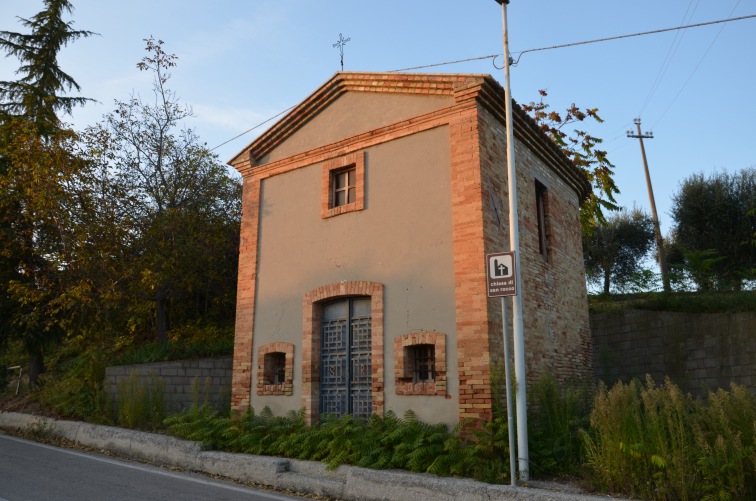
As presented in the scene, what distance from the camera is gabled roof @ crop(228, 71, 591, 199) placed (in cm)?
962

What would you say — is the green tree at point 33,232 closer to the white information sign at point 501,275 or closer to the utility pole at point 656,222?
the white information sign at point 501,275

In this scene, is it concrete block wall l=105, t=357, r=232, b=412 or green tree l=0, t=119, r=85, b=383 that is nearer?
concrete block wall l=105, t=357, r=232, b=412

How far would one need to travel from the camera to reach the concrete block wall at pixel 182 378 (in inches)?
516

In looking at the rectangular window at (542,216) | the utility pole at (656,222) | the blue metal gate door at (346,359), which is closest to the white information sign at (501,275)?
the blue metal gate door at (346,359)

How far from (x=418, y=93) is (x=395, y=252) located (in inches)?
115

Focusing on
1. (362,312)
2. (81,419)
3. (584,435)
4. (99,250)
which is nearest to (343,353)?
(362,312)

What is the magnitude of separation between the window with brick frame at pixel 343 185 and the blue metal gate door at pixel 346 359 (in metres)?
1.74

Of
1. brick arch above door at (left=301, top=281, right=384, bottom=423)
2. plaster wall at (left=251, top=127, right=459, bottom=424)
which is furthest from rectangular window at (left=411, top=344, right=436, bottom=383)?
brick arch above door at (left=301, top=281, right=384, bottom=423)

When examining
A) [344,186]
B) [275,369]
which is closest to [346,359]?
[275,369]

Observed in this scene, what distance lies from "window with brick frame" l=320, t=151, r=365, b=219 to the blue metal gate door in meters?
1.74

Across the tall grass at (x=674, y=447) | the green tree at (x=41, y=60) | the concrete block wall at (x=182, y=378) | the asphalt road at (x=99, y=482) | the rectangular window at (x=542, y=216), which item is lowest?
the asphalt road at (x=99, y=482)

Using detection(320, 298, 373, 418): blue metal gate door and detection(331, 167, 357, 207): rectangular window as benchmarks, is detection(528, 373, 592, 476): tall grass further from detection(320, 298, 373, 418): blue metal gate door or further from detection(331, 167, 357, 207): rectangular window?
detection(331, 167, 357, 207): rectangular window

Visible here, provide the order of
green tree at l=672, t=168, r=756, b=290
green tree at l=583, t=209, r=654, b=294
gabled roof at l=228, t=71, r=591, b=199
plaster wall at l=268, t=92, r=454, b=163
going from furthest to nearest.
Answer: green tree at l=583, t=209, r=654, b=294 → green tree at l=672, t=168, r=756, b=290 → plaster wall at l=268, t=92, r=454, b=163 → gabled roof at l=228, t=71, r=591, b=199

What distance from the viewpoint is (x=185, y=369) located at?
13.4 metres
